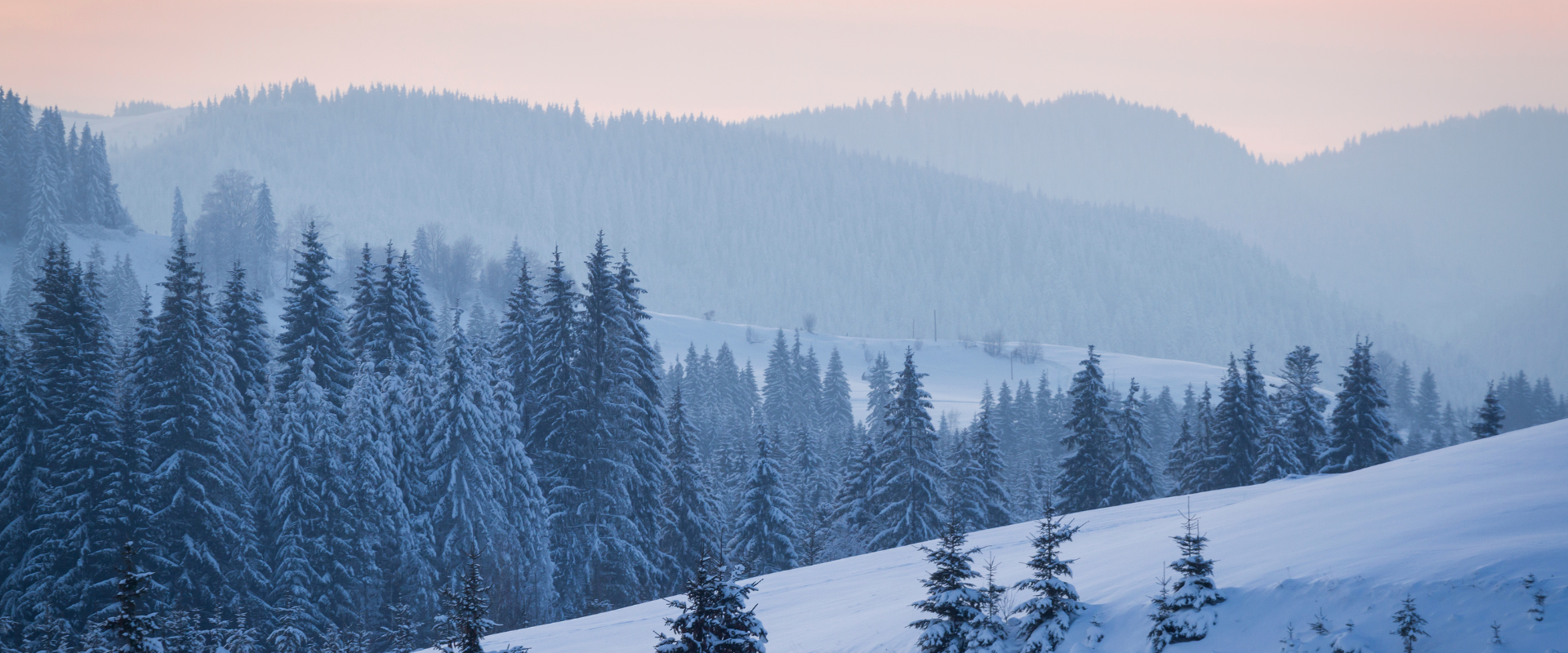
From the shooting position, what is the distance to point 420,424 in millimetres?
30422

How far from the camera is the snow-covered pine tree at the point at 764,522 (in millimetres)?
33781

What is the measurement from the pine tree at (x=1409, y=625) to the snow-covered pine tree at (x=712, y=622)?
6589mm

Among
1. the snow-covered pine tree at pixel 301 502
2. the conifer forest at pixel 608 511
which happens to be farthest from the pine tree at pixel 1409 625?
the snow-covered pine tree at pixel 301 502

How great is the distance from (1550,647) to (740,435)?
50634 millimetres

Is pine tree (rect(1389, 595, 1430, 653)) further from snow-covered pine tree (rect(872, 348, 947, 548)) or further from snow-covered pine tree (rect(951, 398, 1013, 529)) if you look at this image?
snow-covered pine tree (rect(951, 398, 1013, 529))

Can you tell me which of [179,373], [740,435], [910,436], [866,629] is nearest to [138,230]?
[740,435]

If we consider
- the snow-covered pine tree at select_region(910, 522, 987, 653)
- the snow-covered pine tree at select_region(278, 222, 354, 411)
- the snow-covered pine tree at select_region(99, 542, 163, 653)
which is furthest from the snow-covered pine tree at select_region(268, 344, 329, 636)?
the snow-covered pine tree at select_region(910, 522, 987, 653)

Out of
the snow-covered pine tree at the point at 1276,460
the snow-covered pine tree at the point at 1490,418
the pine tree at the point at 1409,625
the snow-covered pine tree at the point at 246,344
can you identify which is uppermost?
the snow-covered pine tree at the point at 246,344

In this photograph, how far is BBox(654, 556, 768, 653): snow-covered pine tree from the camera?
10008 millimetres

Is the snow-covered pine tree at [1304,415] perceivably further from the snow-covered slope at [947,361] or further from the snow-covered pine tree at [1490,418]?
the snow-covered slope at [947,361]

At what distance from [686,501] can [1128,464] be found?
17.6 metres

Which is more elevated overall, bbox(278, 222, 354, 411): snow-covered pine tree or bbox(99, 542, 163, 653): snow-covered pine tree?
bbox(278, 222, 354, 411): snow-covered pine tree

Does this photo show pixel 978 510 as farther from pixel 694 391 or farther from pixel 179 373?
pixel 694 391

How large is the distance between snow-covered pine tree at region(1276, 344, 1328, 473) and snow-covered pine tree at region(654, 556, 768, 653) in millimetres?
35176
